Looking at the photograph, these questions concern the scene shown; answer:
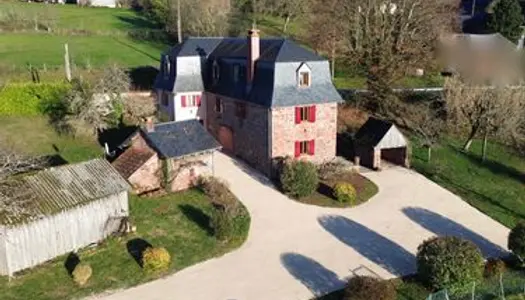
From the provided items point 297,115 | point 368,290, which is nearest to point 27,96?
point 297,115

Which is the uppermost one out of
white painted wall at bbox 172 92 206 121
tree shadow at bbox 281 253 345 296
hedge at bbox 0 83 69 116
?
hedge at bbox 0 83 69 116

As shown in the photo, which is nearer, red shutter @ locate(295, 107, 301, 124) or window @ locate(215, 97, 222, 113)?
red shutter @ locate(295, 107, 301, 124)

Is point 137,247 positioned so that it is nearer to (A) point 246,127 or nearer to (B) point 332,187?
(B) point 332,187

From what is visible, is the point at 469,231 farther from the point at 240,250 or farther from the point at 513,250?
the point at 240,250

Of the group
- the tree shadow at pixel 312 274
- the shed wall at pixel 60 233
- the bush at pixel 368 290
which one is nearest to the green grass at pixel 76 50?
the shed wall at pixel 60 233

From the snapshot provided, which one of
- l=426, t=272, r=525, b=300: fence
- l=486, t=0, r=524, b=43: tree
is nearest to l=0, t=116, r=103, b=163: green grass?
l=426, t=272, r=525, b=300: fence

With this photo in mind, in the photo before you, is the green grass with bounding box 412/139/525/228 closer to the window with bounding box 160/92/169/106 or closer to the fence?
the fence

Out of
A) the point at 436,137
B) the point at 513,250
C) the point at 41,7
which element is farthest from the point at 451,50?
the point at 41,7

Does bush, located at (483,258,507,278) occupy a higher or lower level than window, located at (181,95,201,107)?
lower
